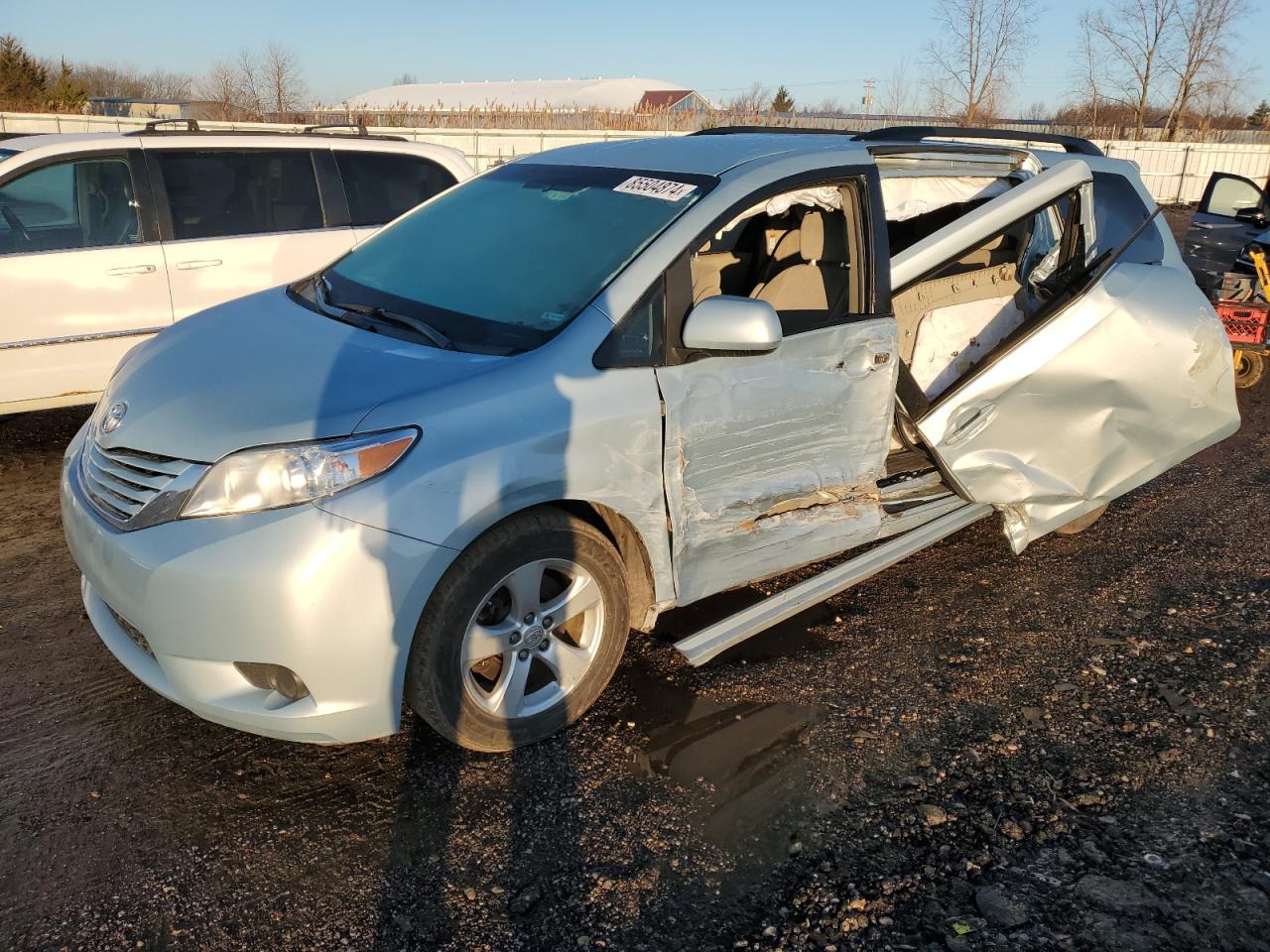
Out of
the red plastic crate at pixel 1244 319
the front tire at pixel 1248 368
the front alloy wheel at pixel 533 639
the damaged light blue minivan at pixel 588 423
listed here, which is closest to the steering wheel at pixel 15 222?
the damaged light blue minivan at pixel 588 423

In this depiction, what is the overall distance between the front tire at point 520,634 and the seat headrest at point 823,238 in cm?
167

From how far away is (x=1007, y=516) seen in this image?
14.8 feet

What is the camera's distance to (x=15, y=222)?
18.6ft

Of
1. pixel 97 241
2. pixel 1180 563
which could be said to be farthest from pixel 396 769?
pixel 97 241

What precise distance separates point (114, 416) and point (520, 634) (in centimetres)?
147

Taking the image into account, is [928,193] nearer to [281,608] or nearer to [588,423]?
[588,423]

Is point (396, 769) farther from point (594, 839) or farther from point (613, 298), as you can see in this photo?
point (613, 298)

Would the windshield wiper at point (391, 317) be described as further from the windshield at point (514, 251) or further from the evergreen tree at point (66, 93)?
the evergreen tree at point (66, 93)

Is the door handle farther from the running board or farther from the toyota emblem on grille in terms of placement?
the toyota emblem on grille

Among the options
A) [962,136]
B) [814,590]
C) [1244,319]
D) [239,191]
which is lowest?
[814,590]

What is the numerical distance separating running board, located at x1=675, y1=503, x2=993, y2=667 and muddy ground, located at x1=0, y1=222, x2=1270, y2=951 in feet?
0.79

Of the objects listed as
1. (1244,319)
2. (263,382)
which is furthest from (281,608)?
(1244,319)

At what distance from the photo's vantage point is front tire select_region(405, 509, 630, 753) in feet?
9.18

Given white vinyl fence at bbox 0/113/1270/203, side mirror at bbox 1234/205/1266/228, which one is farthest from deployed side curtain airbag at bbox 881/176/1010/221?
white vinyl fence at bbox 0/113/1270/203
